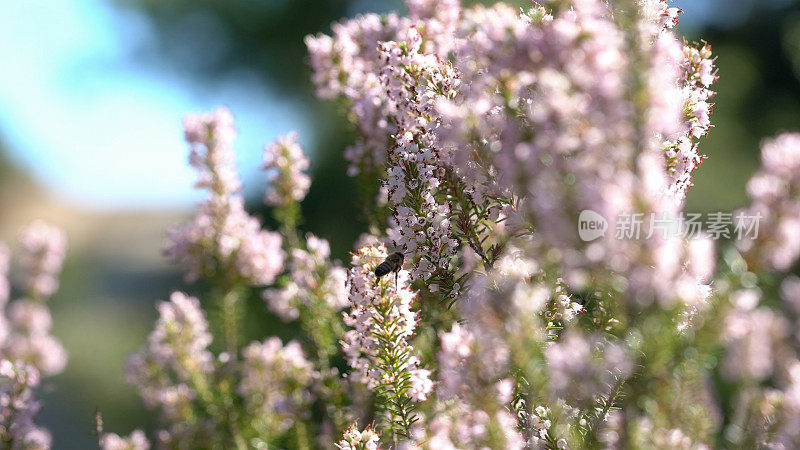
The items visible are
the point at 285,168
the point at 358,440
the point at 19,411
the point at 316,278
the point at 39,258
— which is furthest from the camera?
the point at 39,258

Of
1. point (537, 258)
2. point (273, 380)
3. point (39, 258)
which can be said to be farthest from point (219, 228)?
point (39, 258)

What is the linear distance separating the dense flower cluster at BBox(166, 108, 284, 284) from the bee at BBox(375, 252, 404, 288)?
4.89 ft

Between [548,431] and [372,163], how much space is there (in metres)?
1.36

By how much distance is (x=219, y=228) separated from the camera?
314cm

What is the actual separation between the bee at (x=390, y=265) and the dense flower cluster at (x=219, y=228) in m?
1.49

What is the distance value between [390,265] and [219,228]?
162cm

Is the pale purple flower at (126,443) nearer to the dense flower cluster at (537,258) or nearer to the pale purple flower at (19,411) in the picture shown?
the dense flower cluster at (537,258)

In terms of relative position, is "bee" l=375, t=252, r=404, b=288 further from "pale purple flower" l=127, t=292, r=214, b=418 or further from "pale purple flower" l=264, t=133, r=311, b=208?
"pale purple flower" l=127, t=292, r=214, b=418

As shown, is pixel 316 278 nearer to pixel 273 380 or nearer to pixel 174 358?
pixel 273 380

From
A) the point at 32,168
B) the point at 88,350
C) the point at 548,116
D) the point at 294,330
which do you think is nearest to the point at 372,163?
the point at 548,116

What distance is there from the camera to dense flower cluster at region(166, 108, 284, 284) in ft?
10.2

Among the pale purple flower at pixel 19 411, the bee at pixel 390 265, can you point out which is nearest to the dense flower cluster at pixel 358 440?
the bee at pixel 390 265

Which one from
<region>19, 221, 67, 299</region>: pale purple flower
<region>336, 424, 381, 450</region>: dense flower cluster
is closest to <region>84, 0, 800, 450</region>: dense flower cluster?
<region>336, 424, 381, 450</region>: dense flower cluster

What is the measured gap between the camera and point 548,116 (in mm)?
1020
